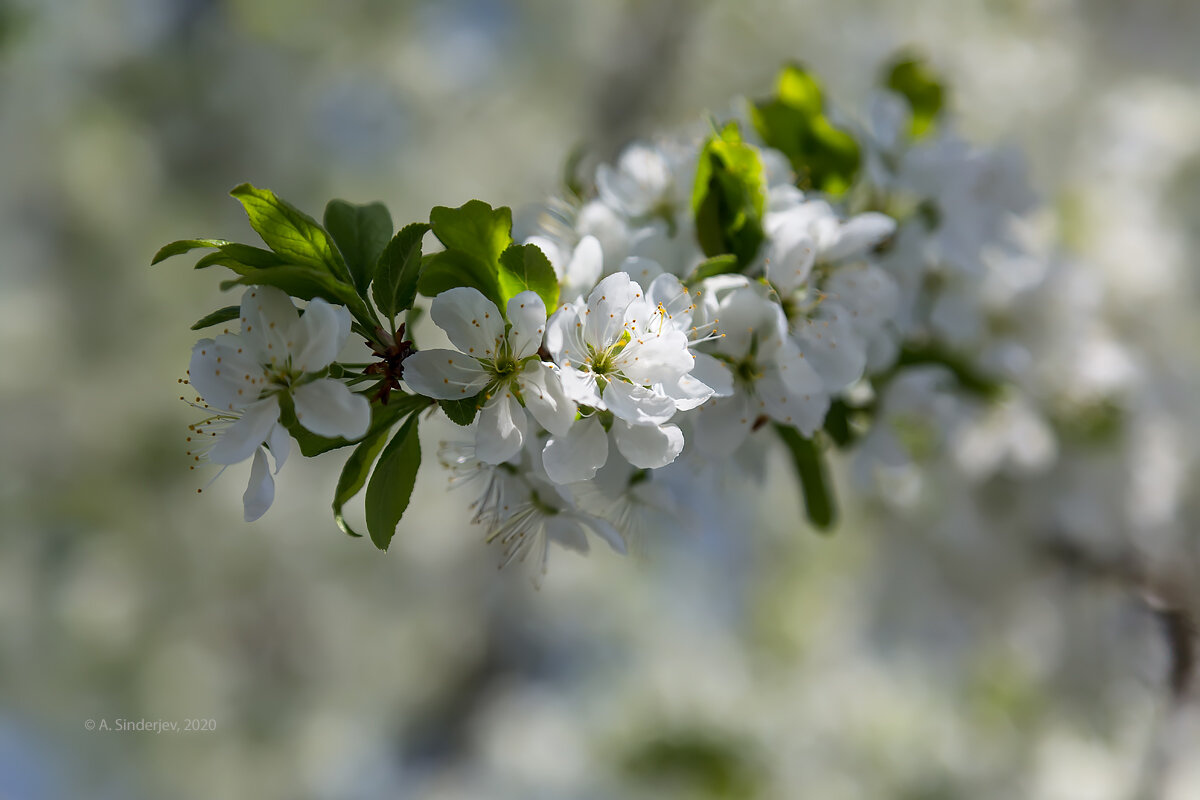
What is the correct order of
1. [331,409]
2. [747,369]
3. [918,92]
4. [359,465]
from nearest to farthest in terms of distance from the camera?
[331,409] → [359,465] → [747,369] → [918,92]

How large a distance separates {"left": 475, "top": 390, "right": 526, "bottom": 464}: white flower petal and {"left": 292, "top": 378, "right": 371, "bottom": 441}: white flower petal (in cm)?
9

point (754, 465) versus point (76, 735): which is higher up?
point (754, 465)

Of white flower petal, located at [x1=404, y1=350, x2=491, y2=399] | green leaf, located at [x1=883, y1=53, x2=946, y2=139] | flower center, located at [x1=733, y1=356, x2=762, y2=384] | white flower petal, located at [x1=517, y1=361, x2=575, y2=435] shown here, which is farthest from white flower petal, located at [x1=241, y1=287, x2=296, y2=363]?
green leaf, located at [x1=883, y1=53, x2=946, y2=139]

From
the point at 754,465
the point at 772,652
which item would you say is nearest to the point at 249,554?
the point at 772,652

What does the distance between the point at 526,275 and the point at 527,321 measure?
5 cm

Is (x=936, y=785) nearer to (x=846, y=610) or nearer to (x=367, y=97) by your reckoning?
(x=846, y=610)

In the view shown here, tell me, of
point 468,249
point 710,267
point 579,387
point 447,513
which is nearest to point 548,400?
point 579,387

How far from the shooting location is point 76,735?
10.4 ft

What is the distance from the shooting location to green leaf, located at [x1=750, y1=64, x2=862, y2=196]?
1.10 meters

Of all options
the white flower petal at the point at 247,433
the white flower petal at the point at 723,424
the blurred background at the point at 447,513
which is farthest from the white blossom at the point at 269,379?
the blurred background at the point at 447,513

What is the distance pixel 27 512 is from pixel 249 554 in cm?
85

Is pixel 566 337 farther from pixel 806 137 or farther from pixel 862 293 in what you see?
pixel 806 137

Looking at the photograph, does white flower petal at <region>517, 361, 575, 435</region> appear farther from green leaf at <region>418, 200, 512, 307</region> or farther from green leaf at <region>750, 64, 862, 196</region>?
green leaf at <region>750, 64, 862, 196</region>

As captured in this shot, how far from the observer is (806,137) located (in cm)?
110
